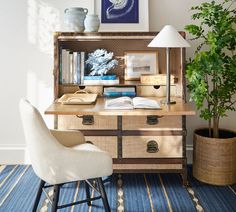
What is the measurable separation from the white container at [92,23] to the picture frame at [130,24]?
17 cm

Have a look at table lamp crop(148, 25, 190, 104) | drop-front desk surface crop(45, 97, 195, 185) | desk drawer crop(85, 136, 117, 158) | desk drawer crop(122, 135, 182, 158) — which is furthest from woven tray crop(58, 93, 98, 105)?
table lamp crop(148, 25, 190, 104)

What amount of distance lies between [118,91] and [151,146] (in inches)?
22.4

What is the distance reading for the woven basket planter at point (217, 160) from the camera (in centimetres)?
296

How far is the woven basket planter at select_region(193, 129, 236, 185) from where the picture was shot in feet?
9.73

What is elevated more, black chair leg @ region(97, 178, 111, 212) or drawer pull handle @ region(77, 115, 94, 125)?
drawer pull handle @ region(77, 115, 94, 125)

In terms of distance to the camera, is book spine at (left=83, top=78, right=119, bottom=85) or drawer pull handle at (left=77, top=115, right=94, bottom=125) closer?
drawer pull handle at (left=77, top=115, right=94, bottom=125)

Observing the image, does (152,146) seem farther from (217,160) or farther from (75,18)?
(75,18)

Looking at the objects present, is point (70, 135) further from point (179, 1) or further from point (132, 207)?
point (179, 1)

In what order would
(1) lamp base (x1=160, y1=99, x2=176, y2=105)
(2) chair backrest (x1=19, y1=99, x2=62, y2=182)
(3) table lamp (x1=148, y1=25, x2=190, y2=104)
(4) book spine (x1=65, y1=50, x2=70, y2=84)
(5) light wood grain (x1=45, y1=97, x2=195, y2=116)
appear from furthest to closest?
(4) book spine (x1=65, y1=50, x2=70, y2=84) → (1) lamp base (x1=160, y1=99, x2=176, y2=105) → (3) table lamp (x1=148, y1=25, x2=190, y2=104) → (5) light wood grain (x1=45, y1=97, x2=195, y2=116) → (2) chair backrest (x1=19, y1=99, x2=62, y2=182)

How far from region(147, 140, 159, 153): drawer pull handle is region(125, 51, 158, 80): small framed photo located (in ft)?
2.13

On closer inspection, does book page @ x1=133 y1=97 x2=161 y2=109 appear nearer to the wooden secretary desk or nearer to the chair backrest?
the wooden secretary desk

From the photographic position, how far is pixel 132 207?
2.62 meters

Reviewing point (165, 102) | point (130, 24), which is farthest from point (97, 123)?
point (130, 24)

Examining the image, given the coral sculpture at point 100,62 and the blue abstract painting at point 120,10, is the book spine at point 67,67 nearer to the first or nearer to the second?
the coral sculpture at point 100,62
